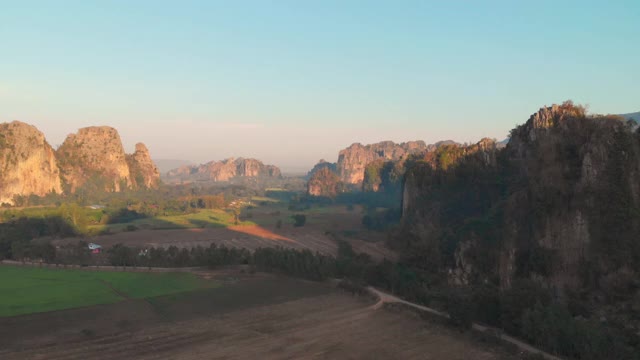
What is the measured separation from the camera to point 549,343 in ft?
94.6

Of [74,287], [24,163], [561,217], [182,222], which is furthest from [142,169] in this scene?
[561,217]

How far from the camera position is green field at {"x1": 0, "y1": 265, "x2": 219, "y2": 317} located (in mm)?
39534

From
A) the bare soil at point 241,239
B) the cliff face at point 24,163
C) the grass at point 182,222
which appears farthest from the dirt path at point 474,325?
the cliff face at point 24,163

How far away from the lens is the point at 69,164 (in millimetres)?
154375

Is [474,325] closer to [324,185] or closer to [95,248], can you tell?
[95,248]

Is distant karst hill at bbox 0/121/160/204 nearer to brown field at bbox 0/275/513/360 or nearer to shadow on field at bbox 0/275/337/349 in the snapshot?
shadow on field at bbox 0/275/337/349

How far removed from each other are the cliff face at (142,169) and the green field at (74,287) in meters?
131

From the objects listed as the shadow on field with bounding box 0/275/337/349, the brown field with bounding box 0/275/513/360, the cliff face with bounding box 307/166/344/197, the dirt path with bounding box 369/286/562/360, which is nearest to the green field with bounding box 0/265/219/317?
the shadow on field with bounding box 0/275/337/349

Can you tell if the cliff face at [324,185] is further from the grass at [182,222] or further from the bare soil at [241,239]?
the bare soil at [241,239]

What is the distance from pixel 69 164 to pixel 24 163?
2388 cm

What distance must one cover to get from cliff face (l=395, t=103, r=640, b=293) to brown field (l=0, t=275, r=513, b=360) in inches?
471

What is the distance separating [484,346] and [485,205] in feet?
114

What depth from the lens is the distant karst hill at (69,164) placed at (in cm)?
12812

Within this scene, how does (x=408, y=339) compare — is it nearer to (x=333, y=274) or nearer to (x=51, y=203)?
(x=333, y=274)
